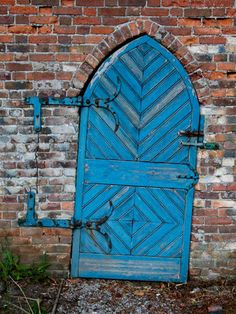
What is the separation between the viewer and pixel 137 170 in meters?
4.80

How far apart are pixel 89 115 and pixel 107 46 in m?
0.64

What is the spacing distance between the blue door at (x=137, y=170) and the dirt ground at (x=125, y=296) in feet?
0.36

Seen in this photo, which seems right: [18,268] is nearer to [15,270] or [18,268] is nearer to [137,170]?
[15,270]

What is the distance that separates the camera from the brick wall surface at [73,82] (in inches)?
178

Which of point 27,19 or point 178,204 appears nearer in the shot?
point 27,19

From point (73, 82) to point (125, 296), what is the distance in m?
2.06

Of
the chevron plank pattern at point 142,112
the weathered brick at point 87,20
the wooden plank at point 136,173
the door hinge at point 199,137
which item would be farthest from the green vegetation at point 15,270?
the weathered brick at point 87,20

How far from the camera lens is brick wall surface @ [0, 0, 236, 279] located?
4.51m

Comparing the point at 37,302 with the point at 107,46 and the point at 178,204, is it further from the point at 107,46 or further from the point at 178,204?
the point at 107,46

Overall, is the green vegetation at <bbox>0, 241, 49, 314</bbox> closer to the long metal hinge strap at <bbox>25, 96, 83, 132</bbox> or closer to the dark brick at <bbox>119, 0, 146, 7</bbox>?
the long metal hinge strap at <bbox>25, 96, 83, 132</bbox>

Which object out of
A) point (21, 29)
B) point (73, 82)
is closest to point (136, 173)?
A: point (73, 82)

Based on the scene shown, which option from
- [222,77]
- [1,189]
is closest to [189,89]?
[222,77]

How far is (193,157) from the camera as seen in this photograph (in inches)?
189

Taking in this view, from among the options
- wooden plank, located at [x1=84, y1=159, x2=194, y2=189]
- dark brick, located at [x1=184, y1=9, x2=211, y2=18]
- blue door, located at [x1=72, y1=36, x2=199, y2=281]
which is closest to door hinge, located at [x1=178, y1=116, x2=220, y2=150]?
blue door, located at [x1=72, y1=36, x2=199, y2=281]
